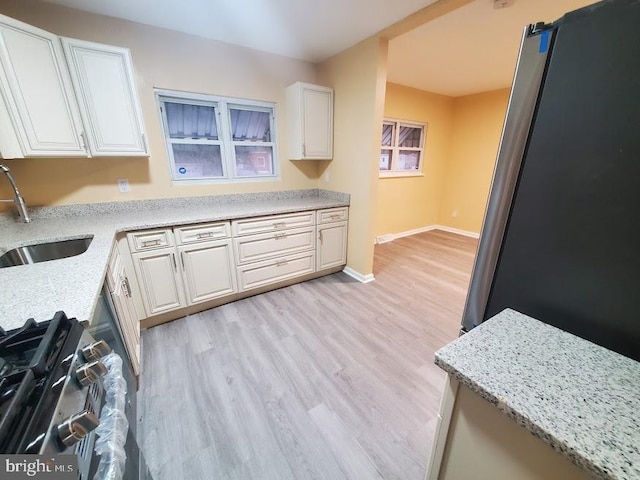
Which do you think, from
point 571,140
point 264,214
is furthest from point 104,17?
point 571,140

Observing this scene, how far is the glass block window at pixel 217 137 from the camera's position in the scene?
2463mm

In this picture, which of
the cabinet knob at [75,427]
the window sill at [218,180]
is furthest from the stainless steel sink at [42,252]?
the cabinet knob at [75,427]

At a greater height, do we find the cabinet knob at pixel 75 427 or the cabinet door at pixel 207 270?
the cabinet knob at pixel 75 427

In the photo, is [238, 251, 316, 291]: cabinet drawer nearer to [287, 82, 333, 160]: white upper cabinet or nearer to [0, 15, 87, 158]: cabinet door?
[287, 82, 333, 160]: white upper cabinet

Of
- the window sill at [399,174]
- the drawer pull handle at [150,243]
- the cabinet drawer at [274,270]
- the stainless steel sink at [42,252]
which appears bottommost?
the cabinet drawer at [274,270]

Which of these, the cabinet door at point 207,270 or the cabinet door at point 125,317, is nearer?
the cabinet door at point 125,317

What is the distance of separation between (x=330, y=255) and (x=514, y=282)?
223 cm

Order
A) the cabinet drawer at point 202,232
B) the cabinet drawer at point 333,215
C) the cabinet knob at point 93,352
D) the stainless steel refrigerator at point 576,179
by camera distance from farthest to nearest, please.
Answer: the cabinet drawer at point 333,215
the cabinet drawer at point 202,232
the cabinet knob at point 93,352
the stainless steel refrigerator at point 576,179

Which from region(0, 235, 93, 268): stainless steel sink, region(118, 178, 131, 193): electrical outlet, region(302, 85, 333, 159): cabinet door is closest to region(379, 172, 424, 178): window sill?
region(302, 85, 333, 159): cabinet door

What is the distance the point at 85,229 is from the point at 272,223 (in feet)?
4.57

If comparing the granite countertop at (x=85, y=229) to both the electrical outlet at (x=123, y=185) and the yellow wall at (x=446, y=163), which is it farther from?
→ the yellow wall at (x=446, y=163)

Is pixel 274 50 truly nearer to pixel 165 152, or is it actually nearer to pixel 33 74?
pixel 165 152

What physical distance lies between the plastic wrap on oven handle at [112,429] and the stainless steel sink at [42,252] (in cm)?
134

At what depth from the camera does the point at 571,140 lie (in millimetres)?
696
